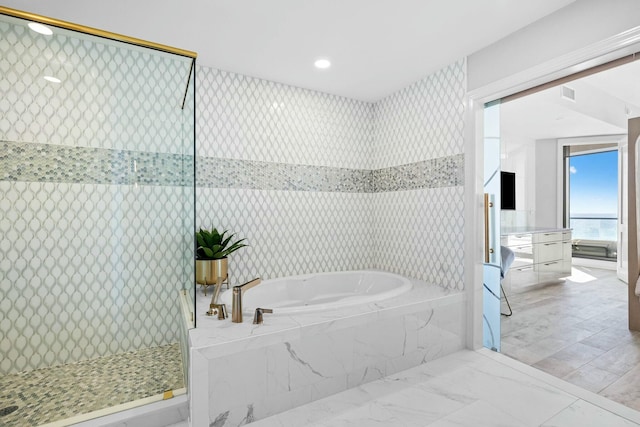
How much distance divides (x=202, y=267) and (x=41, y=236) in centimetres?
109

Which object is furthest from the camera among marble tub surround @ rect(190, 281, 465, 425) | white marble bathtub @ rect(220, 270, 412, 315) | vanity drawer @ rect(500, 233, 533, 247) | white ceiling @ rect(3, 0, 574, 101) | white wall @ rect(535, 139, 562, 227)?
white wall @ rect(535, 139, 562, 227)

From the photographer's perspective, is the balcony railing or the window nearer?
the balcony railing

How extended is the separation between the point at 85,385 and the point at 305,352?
Answer: 54.4 inches

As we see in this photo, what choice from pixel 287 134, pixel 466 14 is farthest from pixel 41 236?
pixel 466 14

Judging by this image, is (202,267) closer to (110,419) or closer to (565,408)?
(110,419)

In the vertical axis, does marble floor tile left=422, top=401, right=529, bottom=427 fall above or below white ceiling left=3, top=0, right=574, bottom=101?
below

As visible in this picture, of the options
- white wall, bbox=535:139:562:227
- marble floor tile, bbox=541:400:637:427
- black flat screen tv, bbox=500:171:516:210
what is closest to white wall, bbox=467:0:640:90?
marble floor tile, bbox=541:400:637:427

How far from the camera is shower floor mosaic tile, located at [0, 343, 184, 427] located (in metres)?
1.77

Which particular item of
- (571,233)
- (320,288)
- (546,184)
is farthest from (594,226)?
(320,288)

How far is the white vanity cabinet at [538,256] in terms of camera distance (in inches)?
184

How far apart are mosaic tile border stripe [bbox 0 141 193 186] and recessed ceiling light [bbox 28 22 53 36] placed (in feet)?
2.75

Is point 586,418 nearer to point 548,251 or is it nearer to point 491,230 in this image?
point 491,230

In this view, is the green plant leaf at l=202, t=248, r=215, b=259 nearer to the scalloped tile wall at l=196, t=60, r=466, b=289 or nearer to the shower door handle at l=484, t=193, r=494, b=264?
the scalloped tile wall at l=196, t=60, r=466, b=289

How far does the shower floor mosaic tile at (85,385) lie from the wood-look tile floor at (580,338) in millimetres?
Result: 2577
